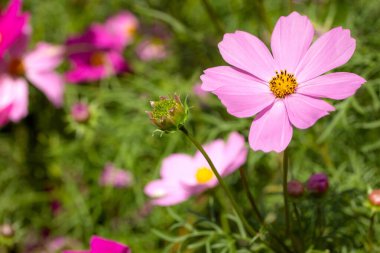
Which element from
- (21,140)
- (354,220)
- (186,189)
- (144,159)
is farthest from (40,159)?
(354,220)

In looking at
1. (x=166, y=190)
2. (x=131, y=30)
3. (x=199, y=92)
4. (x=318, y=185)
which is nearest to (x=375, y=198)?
(x=318, y=185)

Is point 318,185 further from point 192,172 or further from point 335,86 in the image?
point 192,172

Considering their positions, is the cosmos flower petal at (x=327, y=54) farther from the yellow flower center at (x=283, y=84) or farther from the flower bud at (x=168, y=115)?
the flower bud at (x=168, y=115)

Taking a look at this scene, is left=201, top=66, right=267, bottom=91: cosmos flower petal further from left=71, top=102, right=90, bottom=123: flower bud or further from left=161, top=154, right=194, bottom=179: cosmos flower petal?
left=71, top=102, right=90, bottom=123: flower bud

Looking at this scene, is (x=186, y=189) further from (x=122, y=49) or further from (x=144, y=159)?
(x=122, y=49)

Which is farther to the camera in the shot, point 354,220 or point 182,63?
point 182,63

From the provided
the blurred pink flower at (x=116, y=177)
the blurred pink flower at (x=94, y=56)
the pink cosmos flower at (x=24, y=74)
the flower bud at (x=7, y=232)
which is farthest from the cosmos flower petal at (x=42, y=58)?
the flower bud at (x=7, y=232)

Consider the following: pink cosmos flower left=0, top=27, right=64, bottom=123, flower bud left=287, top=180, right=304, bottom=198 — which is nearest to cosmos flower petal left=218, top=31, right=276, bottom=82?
flower bud left=287, top=180, right=304, bottom=198
